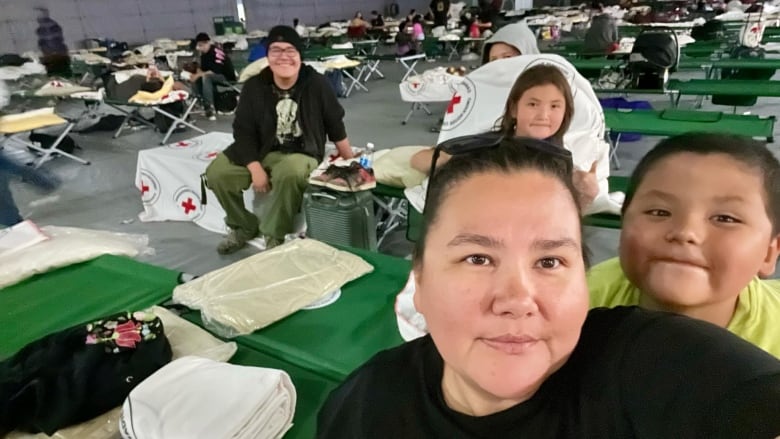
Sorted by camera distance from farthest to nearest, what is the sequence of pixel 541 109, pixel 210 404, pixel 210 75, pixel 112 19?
pixel 112 19 < pixel 210 75 < pixel 541 109 < pixel 210 404

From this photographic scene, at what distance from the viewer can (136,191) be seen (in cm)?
428

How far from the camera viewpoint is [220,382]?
122 cm

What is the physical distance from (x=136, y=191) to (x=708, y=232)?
425 centimetres

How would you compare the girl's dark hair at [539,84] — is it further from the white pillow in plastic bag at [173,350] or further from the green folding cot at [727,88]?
the green folding cot at [727,88]

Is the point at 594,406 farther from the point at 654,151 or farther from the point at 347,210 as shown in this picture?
the point at 347,210

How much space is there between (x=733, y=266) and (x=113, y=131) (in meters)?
6.47

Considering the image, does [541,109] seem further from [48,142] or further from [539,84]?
[48,142]

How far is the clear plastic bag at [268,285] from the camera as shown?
1631mm

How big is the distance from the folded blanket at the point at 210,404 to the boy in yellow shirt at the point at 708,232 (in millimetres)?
782

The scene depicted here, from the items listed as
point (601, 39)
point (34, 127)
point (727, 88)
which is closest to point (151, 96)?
point (34, 127)

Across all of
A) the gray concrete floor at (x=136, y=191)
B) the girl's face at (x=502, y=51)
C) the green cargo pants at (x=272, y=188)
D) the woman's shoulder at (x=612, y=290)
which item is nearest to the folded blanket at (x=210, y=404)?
the woman's shoulder at (x=612, y=290)

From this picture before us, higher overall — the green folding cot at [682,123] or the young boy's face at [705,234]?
the young boy's face at [705,234]

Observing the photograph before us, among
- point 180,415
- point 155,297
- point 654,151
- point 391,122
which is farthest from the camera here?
point 391,122

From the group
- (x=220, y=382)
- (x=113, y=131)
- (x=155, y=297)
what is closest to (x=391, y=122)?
(x=113, y=131)
